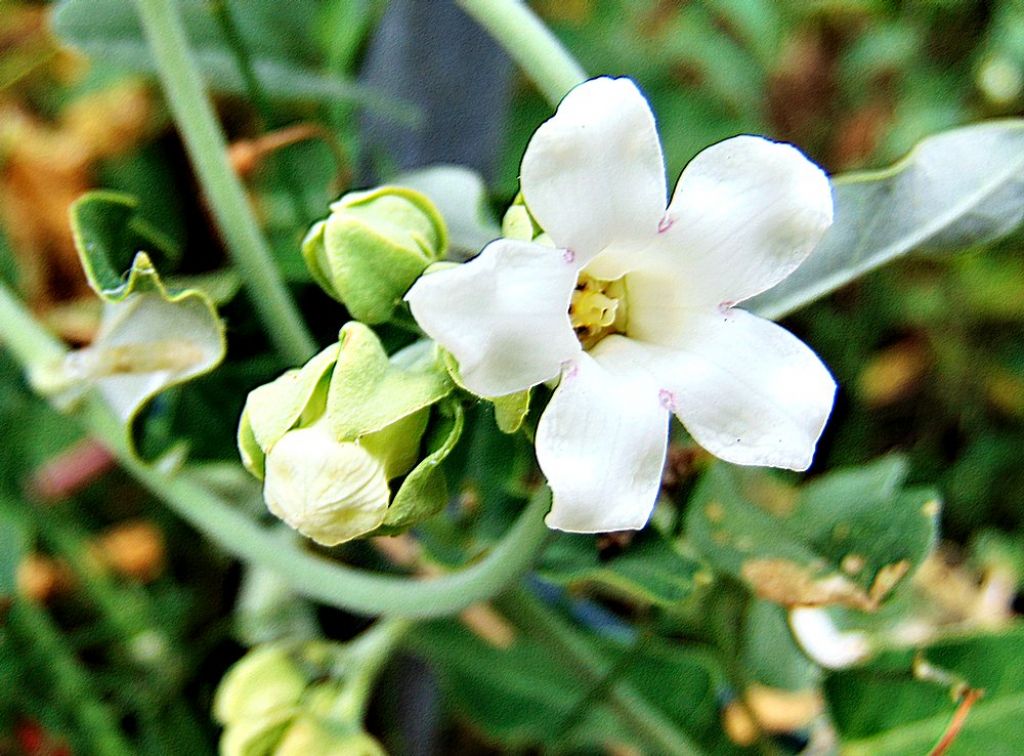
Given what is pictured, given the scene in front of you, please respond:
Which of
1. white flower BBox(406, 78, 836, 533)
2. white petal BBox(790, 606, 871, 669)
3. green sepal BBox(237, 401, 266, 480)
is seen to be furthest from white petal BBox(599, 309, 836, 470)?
white petal BBox(790, 606, 871, 669)

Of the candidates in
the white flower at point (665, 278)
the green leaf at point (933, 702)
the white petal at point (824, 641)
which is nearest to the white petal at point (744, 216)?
the white flower at point (665, 278)

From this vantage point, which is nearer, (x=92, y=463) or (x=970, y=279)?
(x=92, y=463)

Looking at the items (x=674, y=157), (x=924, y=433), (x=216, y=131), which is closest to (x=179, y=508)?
(x=216, y=131)

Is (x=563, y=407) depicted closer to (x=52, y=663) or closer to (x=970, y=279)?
(x=52, y=663)

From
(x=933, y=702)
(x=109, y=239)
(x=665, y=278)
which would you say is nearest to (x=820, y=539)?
(x=933, y=702)

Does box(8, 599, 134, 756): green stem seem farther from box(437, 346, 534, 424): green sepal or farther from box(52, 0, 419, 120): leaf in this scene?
box(437, 346, 534, 424): green sepal

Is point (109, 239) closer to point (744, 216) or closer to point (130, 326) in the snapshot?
point (130, 326)
